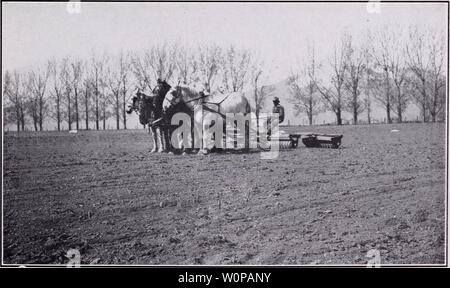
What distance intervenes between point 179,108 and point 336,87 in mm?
1967

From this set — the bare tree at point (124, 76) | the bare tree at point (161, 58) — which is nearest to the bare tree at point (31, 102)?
the bare tree at point (124, 76)

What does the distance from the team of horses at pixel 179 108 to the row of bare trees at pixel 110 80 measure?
0.31ft

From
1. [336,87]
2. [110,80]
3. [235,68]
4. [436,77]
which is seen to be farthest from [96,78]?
[436,77]

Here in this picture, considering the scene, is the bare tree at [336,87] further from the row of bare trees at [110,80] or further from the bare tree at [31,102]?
the bare tree at [31,102]

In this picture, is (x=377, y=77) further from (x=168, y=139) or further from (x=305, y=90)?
(x=168, y=139)

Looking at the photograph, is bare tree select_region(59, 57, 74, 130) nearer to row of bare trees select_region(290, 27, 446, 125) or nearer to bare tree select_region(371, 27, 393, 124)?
row of bare trees select_region(290, 27, 446, 125)

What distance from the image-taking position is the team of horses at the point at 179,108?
5391 mm

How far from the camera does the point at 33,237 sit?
468cm

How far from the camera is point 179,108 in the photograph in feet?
18.2

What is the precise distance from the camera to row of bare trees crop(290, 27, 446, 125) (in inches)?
204

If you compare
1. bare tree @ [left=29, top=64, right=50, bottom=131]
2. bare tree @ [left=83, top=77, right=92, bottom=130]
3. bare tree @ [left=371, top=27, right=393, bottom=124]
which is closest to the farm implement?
bare tree @ [left=371, top=27, right=393, bottom=124]

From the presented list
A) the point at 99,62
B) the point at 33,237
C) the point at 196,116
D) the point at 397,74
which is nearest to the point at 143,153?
the point at 196,116

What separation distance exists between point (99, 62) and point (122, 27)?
0.51 m

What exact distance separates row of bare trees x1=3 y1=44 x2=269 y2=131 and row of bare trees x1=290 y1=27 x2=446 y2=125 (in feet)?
1.94
